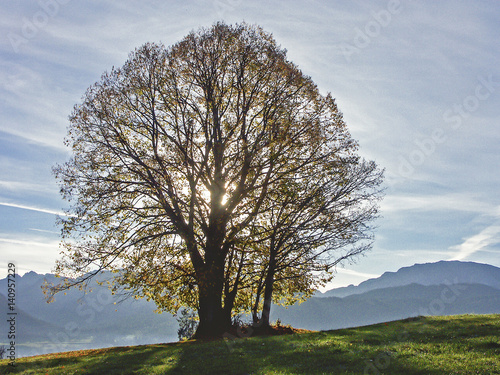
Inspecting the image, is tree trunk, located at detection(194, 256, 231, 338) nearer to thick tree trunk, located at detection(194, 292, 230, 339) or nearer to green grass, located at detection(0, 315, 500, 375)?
thick tree trunk, located at detection(194, 292, 230, 339)

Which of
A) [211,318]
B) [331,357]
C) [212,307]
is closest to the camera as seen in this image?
[331,357]

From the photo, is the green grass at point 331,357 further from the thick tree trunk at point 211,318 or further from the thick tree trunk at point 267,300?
the thick tree trunk at point 267,300

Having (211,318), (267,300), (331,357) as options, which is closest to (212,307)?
(211,318)

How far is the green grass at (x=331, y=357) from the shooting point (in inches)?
555

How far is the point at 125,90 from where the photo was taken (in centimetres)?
2908

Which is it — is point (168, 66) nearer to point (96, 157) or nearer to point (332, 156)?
point (96, 157)

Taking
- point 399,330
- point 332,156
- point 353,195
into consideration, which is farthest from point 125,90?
point 399,330

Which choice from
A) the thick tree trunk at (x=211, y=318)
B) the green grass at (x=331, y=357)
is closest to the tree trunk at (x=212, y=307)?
the thick tree trunk at (x=211, y=318)

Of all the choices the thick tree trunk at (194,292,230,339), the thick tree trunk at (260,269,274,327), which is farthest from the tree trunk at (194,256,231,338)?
the thick tree trunk at (260,269,274,327)

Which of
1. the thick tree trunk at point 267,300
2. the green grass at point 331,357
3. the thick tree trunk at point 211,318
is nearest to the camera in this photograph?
the green grass at point 331,357

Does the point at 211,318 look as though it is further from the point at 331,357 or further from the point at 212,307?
the point at 331,357

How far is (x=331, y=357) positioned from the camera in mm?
16578

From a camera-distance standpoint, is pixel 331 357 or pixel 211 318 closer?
pixel 331 357

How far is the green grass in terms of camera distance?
14086 millimetres
